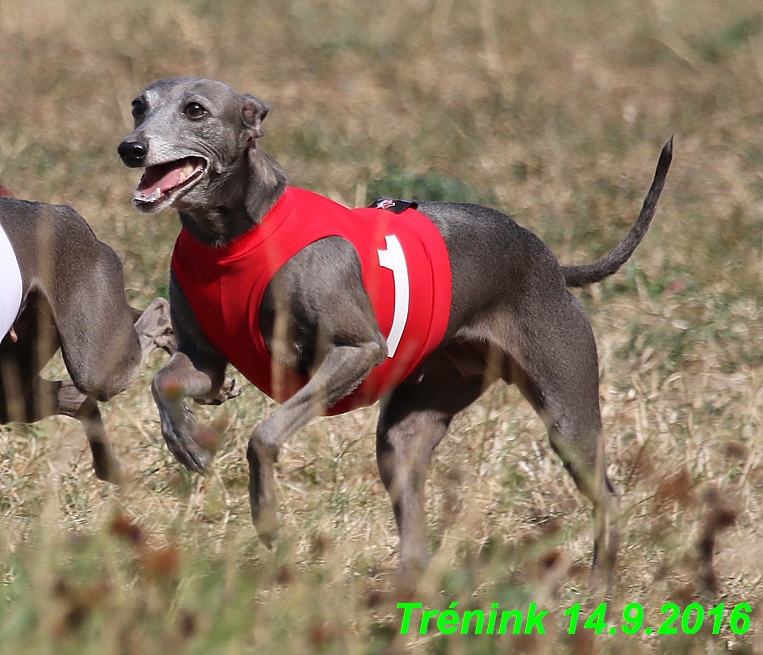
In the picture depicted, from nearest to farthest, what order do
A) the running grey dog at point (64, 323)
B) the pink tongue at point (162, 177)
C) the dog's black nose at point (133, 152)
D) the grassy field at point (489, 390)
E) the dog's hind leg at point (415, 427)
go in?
the grassy field at point (489, 390), the dog's black nose at point (133, 152), the pink tongue at point (162, 177), the running grey dog at point (64, 323), the dog's hind leg at point (415, 427)

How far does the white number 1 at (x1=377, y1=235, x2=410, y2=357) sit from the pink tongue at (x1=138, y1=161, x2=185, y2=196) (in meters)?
0.66

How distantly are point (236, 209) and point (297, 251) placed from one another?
0.23 meters

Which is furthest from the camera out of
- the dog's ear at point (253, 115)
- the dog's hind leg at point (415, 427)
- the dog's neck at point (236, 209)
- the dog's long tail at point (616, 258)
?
the dog's long tail at point (616, 258)

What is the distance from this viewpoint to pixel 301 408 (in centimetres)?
389

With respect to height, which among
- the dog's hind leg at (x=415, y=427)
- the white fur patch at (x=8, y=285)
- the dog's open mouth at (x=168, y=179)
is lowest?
the dog's hind leg at (x=415, y=427)

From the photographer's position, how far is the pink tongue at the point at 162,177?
3.88 meters

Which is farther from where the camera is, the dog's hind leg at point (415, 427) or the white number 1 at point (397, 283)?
the dog's hind leg at point (415, 427)

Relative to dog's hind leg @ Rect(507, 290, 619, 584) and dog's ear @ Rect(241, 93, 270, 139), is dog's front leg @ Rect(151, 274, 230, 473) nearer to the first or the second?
dog's ear @ Rect(241, 93, 270, 139)

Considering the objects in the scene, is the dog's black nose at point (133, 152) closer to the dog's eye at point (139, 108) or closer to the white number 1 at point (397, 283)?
the dog's eye at point (139, 108)

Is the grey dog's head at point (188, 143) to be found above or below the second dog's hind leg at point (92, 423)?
above

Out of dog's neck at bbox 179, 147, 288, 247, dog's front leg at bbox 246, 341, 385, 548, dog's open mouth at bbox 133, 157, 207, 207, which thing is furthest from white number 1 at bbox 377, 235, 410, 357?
dog's open mouth at bbox 133, 157, 207, 207

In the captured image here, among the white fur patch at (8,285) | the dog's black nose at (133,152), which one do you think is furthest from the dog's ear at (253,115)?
the white fur patch at (8,285)

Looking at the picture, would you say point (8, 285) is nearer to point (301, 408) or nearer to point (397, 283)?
point (301, 408)

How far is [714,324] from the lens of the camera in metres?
6.41
